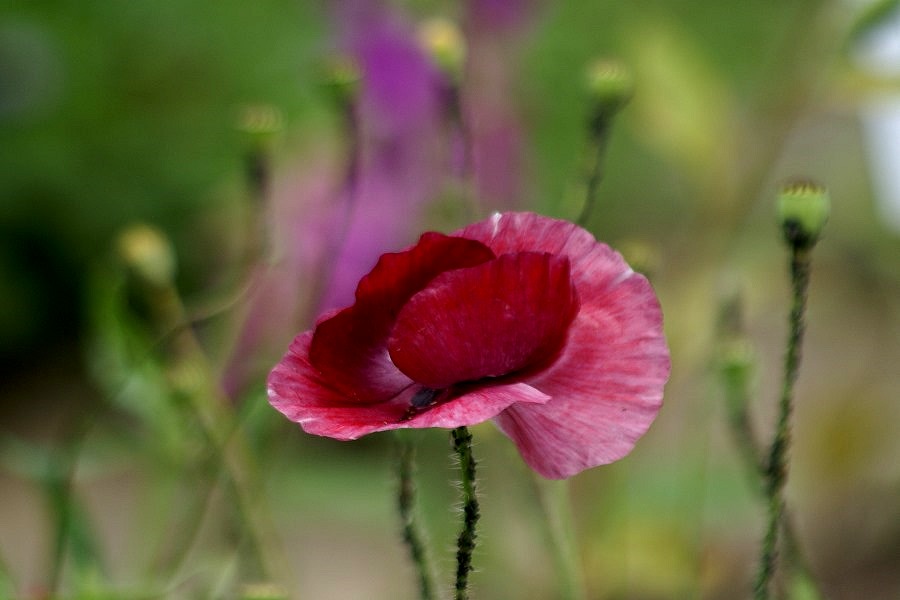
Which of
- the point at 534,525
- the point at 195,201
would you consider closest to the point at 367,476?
the point at 534,525

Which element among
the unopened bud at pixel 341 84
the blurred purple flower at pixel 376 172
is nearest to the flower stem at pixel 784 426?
the unopened bud at pixel 341 84

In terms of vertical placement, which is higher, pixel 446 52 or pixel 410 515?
pixel 446 52

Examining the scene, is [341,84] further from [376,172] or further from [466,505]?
[376,172]

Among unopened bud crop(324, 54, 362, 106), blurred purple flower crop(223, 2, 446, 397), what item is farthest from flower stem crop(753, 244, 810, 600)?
blurred purple flower crop(223, 2, 446, 397)

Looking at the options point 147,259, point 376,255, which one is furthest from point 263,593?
point 376,255

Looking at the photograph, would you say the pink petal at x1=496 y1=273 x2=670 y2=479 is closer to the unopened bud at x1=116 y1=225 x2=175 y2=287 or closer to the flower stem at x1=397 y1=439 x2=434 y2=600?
the flower stem at x1=397 y1=439 x2=434 y2=600

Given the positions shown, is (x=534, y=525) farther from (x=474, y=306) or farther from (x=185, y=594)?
(x=474, y=306)

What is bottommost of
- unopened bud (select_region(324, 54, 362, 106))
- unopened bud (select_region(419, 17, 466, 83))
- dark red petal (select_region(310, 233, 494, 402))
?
dark red petal (select_region(310, 233, 494, 402))
